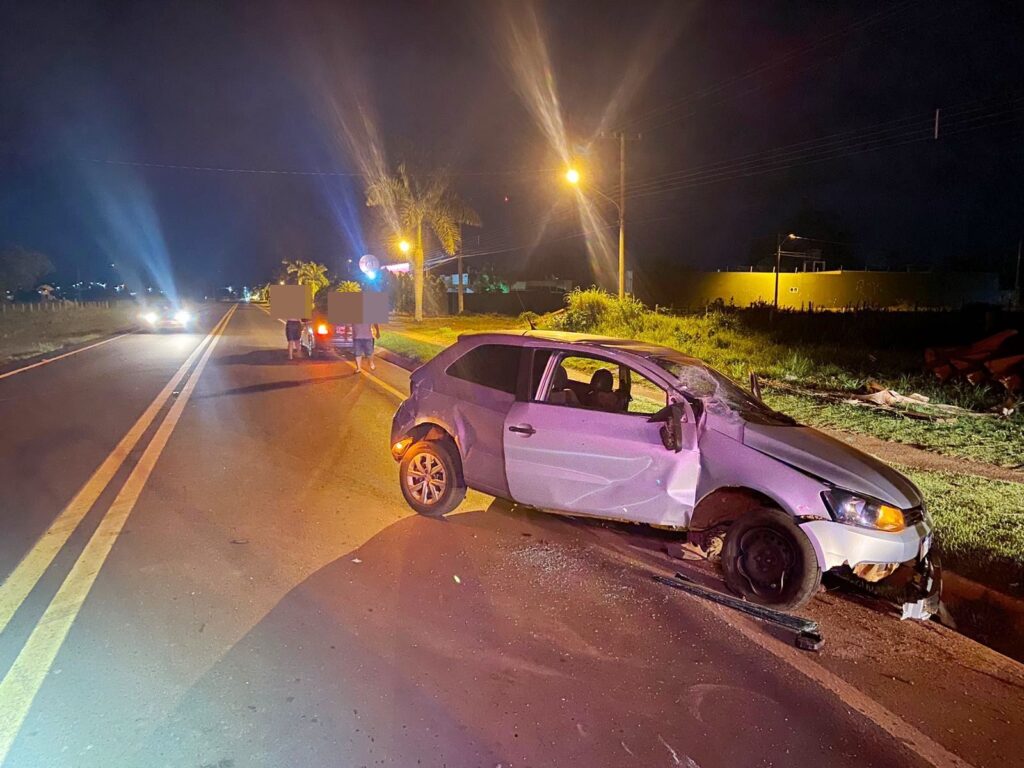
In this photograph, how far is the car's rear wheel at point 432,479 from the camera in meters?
6.28

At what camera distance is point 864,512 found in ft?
14.5

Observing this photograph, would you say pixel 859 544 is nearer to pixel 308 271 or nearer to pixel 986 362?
pixel 986 362

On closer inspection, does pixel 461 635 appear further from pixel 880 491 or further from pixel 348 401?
pixel 348 401

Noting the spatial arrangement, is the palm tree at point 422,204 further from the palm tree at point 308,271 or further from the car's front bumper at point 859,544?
the palm tree at point 308,271

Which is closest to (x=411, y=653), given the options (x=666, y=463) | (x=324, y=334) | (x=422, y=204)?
(x=666, y=463)

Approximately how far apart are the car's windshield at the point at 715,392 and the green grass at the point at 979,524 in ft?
4.96

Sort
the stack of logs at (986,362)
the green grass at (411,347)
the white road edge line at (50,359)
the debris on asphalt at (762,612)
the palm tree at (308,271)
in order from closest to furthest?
the debris on asphalt at (762,612) < the stack of logs at (986,362) < the white road edge line at (50,359) < the green grass at (411,347) < the palm tree at (308,271)

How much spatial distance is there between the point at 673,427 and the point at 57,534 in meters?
4.81

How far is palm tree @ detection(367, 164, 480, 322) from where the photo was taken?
38062 millimetres

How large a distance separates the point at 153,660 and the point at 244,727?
0.92 metres

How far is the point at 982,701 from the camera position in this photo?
3693 millimetres

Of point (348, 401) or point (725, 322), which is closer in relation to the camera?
point (348, 401)

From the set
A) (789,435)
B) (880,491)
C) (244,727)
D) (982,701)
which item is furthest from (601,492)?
(244,727)

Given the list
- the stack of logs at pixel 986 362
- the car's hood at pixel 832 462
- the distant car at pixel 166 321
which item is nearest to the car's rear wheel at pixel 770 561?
the car's hood at pixel 832 462
